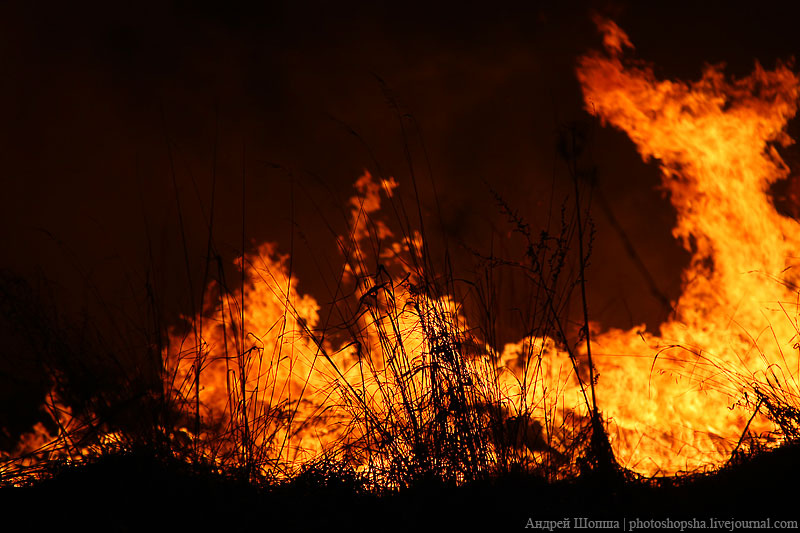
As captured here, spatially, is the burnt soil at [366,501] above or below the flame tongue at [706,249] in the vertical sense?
below

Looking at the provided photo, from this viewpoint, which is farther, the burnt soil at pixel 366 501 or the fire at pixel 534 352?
the fire at pixel 534 352

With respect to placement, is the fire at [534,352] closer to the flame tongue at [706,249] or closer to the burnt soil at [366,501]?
the flame tongue at [706,249]

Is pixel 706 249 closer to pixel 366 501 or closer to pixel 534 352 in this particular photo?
pixel 534 352

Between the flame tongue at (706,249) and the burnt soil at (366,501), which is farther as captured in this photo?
the flame tongue at (706,249)

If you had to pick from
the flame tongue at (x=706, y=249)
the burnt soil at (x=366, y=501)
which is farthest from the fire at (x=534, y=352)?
the burnt soil at (x=366, y=501)

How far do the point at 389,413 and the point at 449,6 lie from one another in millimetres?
2625

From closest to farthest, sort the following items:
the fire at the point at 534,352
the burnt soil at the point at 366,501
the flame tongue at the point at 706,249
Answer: the burnt soil at the point at 366,501 → the fire at the point at 534,352 → the flame tongue at the point at 706,249

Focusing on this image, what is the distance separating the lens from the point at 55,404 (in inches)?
96.9

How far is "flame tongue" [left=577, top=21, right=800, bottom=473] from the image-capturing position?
2.63 metres

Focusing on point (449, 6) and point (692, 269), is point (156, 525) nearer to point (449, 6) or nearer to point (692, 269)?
point (692, 269)

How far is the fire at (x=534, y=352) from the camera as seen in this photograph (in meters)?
2.18

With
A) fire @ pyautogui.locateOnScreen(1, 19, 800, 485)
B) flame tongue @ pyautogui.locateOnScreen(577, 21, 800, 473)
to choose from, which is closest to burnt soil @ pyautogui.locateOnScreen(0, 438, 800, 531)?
fire @ pyautogui.locateOnScreen(1, 19, 800, 485)

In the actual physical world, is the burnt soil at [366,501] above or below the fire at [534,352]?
below

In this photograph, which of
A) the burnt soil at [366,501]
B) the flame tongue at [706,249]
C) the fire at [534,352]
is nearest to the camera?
the burnt soil at [366,501]
